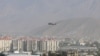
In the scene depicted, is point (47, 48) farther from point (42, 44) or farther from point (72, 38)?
point (72, 38)

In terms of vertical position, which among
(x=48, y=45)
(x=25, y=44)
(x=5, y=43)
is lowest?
(x=48, y=45)

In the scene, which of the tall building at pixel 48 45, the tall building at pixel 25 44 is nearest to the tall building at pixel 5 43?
the tall building at pixel 25 44

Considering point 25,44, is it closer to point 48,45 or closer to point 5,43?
point 5,43

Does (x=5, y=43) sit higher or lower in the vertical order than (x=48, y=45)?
higher

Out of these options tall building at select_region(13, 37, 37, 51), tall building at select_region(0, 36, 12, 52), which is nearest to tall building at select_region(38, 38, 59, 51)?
tall building at select_region(13, 37, 37, 51)

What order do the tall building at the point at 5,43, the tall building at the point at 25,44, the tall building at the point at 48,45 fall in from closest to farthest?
1. the tall building at the point at 48,45
2. the tall building at the point at 25,44
3. the tall building at the point at 5,43

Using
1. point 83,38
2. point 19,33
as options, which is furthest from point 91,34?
point 19,33

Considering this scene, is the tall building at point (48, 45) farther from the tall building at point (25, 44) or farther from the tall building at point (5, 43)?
the tall building at point (5, 43)

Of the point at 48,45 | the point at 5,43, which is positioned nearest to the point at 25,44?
the point at 5,43

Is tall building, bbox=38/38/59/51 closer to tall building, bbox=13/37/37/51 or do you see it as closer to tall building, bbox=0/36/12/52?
tall building, bbox=13/37/37/51

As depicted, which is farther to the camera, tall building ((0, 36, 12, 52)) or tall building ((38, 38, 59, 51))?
tall building ((0, 36, 12, 52))

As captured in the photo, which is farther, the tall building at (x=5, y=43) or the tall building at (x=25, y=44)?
the tall building at (x=5, y=43)

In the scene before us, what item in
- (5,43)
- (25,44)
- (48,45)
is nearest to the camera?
(48,45)
